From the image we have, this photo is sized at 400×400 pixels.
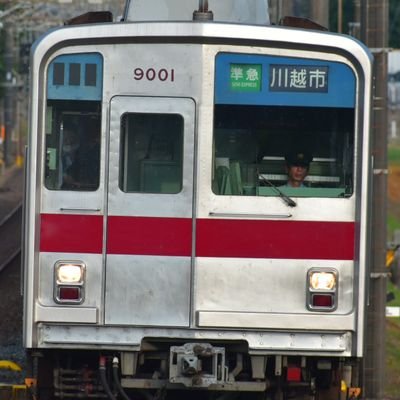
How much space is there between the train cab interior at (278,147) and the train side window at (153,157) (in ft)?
0.91

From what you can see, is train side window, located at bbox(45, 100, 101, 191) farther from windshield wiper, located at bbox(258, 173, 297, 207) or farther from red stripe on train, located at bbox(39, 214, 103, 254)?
windshield wiper, located at bbox(258, 173, 297, 207)

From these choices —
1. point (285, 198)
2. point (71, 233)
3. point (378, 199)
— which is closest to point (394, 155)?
point (378, 199)

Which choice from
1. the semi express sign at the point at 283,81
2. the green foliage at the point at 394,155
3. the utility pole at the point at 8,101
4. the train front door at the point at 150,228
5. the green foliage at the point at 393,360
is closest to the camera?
the train front door at the point at 150,228

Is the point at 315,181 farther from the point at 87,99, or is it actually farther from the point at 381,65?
the point at 381,65

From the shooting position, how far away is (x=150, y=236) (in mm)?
8242

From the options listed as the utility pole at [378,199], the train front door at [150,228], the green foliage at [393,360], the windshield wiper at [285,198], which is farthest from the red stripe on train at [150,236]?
the green foliage at [393,360]

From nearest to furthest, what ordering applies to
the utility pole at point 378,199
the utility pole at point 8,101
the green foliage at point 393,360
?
the utility pole at point 378,199 → the green foliage at point 393,360 → the utility pole at point 8,101

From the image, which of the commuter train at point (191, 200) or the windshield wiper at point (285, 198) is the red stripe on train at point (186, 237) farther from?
the windshield wiper at point (285, 198)

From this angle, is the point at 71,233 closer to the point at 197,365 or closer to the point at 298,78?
the point at 197,365

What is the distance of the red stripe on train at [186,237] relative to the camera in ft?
27.0

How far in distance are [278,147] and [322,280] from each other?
0.96m


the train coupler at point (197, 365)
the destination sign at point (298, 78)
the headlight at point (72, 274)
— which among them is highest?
the destination sign at point (298, 78)

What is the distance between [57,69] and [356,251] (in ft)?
7.69

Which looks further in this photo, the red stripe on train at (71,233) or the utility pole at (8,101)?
the utility pole at (8,101)
